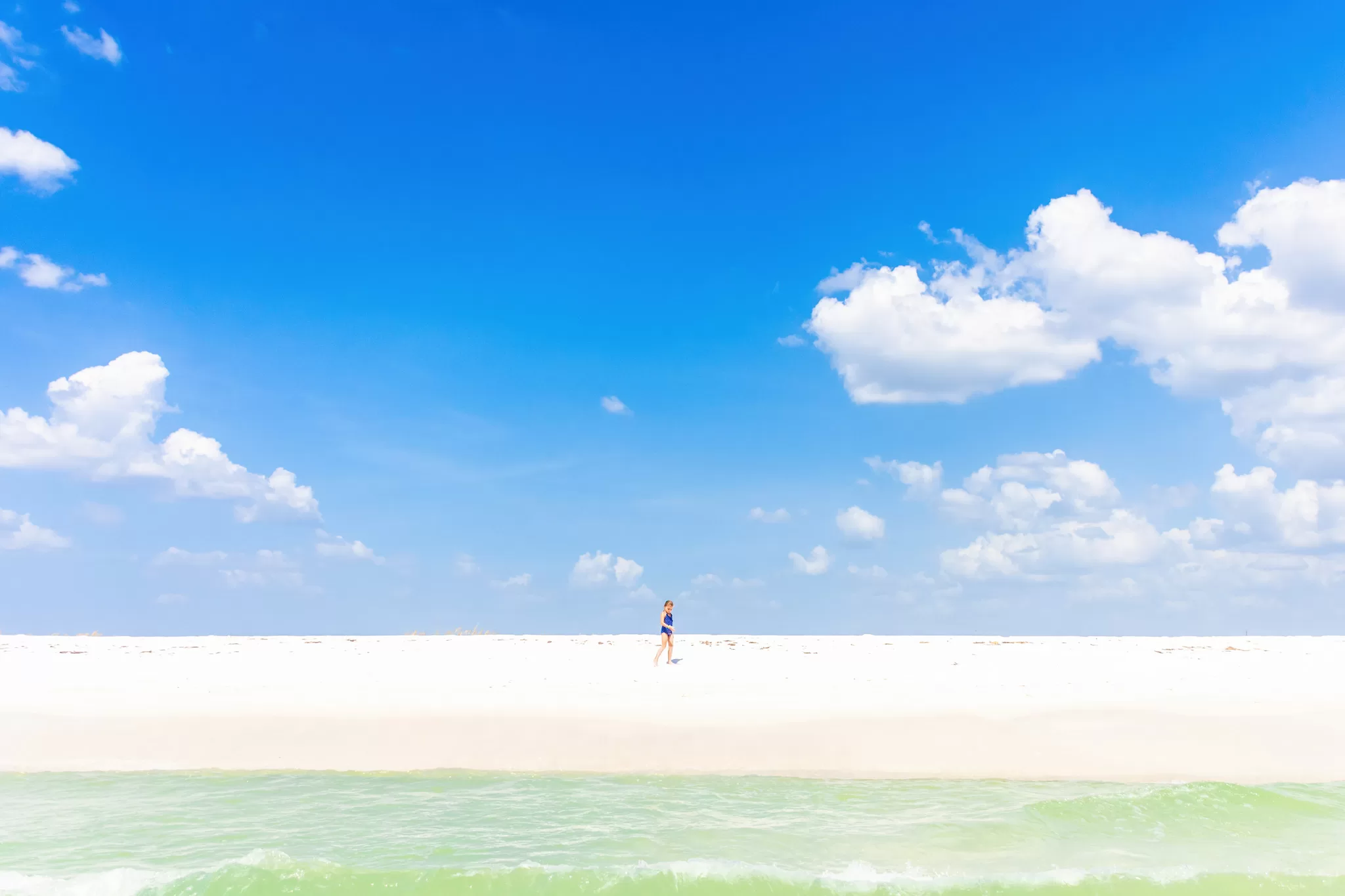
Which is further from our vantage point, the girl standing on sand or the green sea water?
the girl standing on sand

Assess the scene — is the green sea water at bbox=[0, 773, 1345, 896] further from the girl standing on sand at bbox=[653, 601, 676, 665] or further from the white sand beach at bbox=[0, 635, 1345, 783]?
the girl standing on sand at bbox=[653, 601, 676, 665]

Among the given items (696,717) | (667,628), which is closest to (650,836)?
(696,717)

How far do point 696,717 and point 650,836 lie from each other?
249 inches

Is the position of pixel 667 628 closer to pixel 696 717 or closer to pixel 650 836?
pixel 696 717

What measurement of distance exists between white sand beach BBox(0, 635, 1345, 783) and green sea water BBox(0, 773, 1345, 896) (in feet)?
3.00

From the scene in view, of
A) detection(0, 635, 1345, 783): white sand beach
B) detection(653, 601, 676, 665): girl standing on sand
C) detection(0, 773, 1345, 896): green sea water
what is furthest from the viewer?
detection(653, 601, 676, 665): girl standing on sand

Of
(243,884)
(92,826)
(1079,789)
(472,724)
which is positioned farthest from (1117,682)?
(92,826)

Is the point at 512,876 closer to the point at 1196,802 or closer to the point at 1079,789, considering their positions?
the point at 1079,789

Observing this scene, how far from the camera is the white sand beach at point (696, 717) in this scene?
1540 cm

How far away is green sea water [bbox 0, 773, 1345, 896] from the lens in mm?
10211

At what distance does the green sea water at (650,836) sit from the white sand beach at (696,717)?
0.91m

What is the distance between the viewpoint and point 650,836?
455 inches

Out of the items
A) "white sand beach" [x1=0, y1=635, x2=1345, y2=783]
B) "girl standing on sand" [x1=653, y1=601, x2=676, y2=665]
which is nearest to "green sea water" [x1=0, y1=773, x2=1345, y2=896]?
"white sand beach" [x1=0, y1=635, x2=1345, y2=783]

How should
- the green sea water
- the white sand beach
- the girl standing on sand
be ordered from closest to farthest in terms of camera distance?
1. the green sea water
2. the white sand beach
3. the girl standing on sand
